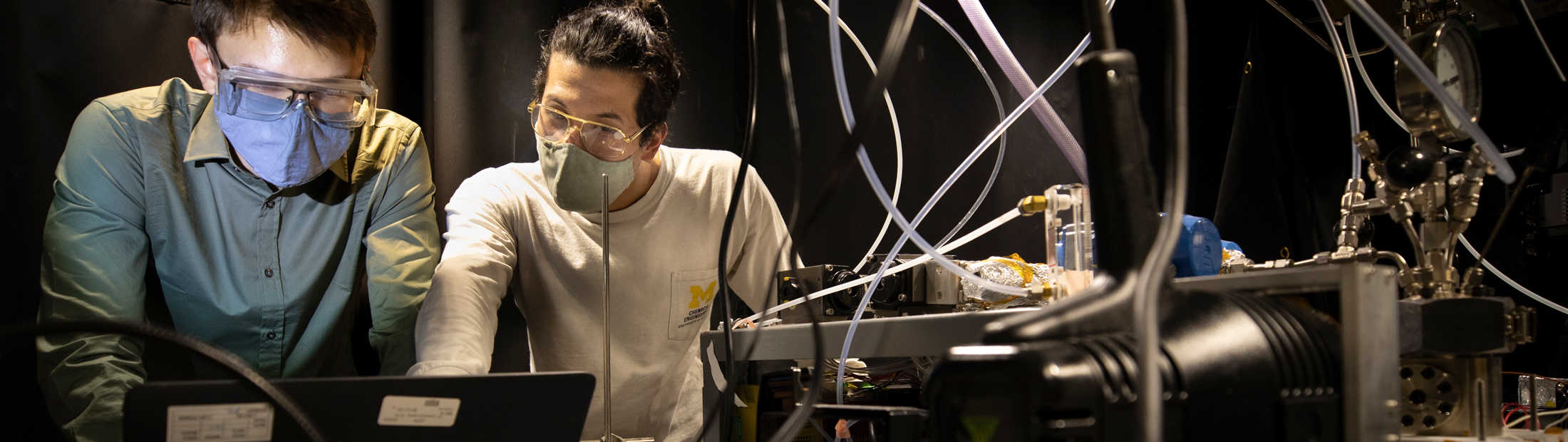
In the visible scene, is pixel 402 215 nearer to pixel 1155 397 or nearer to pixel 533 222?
pixel 533 222

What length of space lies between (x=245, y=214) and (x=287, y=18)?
45 centimetres

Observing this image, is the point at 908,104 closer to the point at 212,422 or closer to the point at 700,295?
the point at 700,295

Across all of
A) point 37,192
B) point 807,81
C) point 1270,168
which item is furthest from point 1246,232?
point 37,192

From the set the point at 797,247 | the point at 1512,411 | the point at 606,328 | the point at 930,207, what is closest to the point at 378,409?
the point at 606,328

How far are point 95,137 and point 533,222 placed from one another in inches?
33.3

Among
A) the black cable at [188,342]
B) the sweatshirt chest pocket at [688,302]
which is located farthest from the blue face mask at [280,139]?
the black cable at [188,342]

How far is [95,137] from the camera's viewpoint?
5.83ft

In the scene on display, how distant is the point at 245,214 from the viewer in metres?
1.89

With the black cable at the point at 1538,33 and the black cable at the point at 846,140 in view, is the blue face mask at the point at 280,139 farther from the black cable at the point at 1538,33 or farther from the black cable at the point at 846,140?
the black cable at the point at 1538,33

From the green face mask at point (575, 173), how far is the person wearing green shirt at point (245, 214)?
36 centimetres

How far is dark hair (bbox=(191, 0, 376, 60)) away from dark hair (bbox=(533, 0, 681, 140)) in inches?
15.2

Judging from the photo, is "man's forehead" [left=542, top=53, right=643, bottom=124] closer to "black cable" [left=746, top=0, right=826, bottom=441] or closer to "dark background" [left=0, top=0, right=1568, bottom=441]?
"dark background" [left=0, top=0, right=1568, bottom=441]

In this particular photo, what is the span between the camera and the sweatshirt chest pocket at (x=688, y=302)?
6.31ft

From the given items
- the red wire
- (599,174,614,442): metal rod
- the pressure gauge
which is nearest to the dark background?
the red wire
